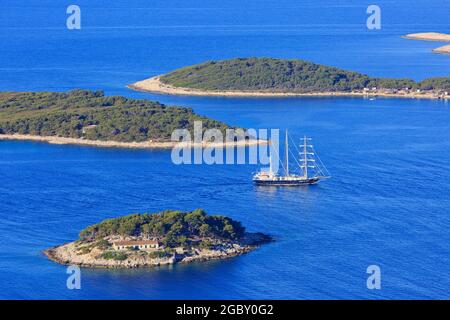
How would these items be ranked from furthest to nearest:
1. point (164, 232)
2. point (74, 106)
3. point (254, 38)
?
point (254, 38) < point (74, 106) < point (164, 232)

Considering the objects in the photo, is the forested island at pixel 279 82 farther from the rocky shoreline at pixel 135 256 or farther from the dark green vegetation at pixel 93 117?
the rocky shoreline at pixel 135 256

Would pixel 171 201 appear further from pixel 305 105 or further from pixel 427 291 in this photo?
pixel 305 105

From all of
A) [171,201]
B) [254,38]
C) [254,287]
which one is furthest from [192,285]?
[254,38]

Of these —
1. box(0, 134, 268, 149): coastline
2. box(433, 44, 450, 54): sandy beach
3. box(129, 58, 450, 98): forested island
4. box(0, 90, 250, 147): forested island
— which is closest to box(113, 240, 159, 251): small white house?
box(0, 134, 268, 149): coastline

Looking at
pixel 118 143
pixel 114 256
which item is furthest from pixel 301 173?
pixel 114 256

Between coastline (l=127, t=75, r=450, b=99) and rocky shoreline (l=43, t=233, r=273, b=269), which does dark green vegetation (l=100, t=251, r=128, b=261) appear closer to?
rocky shoreline (l=43, t=233, r=273, b=269)
